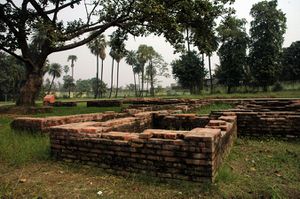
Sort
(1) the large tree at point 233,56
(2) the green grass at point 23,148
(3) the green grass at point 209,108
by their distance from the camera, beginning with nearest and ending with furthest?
1. (2) the green grass at point 23,148
2. (3) the green grass at point 209,108
3. (1) the large tree at point 233,56

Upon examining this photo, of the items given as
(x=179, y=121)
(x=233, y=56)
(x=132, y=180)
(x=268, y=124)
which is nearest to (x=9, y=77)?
(x=233, y=56)

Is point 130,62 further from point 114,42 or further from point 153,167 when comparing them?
point 153,167

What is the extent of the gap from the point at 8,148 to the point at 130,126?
2393 mm

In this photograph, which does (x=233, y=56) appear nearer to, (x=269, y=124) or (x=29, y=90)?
(x=29, y=90)

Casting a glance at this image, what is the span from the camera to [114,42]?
16250mm

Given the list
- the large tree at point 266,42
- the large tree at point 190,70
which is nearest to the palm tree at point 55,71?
the large tree at point 190,70

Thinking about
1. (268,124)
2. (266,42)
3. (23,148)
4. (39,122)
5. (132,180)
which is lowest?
(132,180)

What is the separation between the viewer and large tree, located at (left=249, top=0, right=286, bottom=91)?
37.0 m

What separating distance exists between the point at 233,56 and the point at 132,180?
39341 mm

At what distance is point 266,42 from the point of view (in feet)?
124

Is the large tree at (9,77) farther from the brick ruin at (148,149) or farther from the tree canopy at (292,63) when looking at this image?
the brick ruin at (148,149)

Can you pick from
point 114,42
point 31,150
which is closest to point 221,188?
point 31,150

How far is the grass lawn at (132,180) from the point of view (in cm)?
326

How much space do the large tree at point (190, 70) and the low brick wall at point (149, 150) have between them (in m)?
37.0
